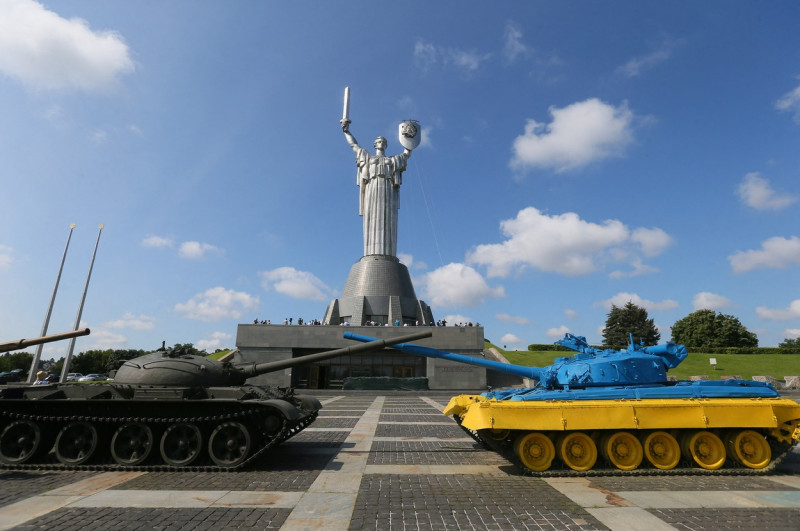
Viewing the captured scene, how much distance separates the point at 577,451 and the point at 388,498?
153 inches

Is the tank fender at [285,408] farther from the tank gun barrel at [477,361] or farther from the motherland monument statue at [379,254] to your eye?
the motherland monument statue at [379,254]

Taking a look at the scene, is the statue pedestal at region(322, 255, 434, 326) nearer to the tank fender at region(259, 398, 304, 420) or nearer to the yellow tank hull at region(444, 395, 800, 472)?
the tank fender at region(259, 398, 304, 420)

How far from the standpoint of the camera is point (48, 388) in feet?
27.4

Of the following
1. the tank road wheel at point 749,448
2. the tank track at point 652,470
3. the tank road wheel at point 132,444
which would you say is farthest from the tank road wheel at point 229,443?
the tank road wheel at point 749,448

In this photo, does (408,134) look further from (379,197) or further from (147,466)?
(147,466)

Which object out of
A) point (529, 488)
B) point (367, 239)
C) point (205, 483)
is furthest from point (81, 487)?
point (367, 239)

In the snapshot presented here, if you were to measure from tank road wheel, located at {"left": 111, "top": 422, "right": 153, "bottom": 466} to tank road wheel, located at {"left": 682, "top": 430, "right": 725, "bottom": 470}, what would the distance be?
1016 centimetres

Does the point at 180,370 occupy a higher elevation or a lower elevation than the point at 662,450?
higher

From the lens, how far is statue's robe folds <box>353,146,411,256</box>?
4272 centimetres

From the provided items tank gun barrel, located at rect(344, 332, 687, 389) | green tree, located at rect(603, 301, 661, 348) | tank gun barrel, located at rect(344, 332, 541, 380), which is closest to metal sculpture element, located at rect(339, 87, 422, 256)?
tank gun barrel, located at rect(344, 332, 541, 380)

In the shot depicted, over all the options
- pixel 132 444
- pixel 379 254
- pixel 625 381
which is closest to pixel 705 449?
pixel 625 381

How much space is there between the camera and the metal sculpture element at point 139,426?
7.76 m

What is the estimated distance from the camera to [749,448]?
25.7ft

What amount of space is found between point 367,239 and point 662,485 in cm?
3756
